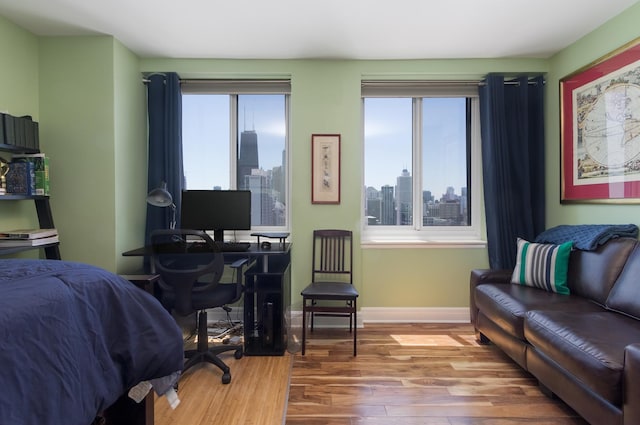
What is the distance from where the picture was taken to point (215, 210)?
2996 mm

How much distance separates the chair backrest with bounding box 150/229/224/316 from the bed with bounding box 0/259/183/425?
2.55ft

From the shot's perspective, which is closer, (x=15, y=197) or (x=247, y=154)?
(x=15, y=197)

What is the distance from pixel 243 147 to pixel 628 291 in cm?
322

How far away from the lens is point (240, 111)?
345 cm

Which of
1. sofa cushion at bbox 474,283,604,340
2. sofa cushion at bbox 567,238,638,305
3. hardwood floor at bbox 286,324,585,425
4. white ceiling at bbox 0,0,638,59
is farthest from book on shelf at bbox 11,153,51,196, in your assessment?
sofa cushion at bbox 567,238,638,305

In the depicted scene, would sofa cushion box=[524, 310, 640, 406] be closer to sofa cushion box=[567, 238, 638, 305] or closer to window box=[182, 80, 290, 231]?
sofa cushion box=[567, 238, 638, 305]

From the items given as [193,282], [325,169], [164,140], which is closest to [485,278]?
[325,169]

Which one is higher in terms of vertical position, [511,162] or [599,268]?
[511,162]

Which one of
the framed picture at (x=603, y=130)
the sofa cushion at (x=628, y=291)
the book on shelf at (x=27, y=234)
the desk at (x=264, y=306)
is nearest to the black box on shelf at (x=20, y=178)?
the book on shelf at (x=27, y=234)

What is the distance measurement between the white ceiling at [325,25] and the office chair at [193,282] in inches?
63.2

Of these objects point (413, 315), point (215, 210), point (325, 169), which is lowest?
point (413, 315)

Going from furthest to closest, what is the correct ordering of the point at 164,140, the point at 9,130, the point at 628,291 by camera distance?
1. the point at 164,140
2. the point at 9,130
3. the point at 628,291

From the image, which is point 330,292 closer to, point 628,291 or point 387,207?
point 387,207

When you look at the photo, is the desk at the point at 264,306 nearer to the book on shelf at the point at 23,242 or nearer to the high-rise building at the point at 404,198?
the book on shelf at the point at 23,242
